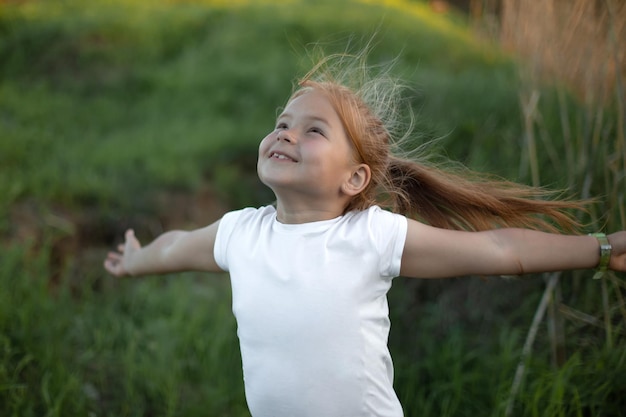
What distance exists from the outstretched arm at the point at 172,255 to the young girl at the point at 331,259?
0.33 ft

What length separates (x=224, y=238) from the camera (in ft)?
6.63

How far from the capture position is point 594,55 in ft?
9.41

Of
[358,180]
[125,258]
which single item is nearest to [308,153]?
[358,180]

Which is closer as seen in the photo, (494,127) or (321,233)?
(321,233)

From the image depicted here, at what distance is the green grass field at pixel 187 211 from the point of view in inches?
103

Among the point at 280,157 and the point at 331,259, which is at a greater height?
the point at 280,157

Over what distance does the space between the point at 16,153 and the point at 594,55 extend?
3.36 metres

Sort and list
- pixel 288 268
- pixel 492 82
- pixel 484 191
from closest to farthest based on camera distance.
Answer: pixel 288 268 < pixel 484 191 < pixel 492 82

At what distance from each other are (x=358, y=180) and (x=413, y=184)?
0.23m

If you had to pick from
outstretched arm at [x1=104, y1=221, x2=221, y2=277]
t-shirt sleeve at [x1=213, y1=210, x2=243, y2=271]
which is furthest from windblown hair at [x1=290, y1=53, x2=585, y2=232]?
outstretched arm at [x1=104, y1=221, x2=221, y2=277]

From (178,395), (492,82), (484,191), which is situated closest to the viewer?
(484,191)

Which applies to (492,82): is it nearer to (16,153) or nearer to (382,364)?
(16,153)

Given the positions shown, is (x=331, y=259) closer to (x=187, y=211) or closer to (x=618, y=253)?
(x=618, y=253)

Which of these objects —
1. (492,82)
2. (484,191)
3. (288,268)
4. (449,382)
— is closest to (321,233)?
(288,268)
